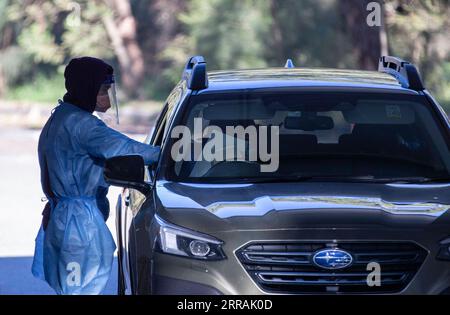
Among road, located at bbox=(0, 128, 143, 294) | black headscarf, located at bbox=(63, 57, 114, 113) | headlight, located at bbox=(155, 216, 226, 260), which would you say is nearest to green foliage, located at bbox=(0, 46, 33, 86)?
road, located at bbox=(0, 128, 143, 294)

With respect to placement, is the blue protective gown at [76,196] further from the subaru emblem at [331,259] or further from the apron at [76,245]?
the subaru emblem at [331,259]

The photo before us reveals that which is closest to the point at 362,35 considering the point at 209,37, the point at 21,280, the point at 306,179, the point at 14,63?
the point at 209,37

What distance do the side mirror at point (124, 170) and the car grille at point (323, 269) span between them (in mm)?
886

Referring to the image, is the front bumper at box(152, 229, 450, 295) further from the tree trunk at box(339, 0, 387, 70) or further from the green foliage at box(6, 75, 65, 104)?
the green foliage at box(6, 75, 65, 104)

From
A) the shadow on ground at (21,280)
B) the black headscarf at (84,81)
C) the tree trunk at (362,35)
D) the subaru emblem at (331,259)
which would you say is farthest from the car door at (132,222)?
the tree trunk at (362,35)

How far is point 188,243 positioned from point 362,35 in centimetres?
1722

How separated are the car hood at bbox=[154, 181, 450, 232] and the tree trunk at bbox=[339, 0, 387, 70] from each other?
16.1m

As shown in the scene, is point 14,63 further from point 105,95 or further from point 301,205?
point 301,205

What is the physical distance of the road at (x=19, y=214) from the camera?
9242 millimetres

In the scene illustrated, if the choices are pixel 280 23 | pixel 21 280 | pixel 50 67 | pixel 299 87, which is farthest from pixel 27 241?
pixel 50 67

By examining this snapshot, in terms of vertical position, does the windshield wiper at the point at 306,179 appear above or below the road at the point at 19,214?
above

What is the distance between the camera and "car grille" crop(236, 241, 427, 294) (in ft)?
17.0

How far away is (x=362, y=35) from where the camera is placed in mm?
22094

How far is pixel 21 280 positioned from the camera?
9.30 meters
